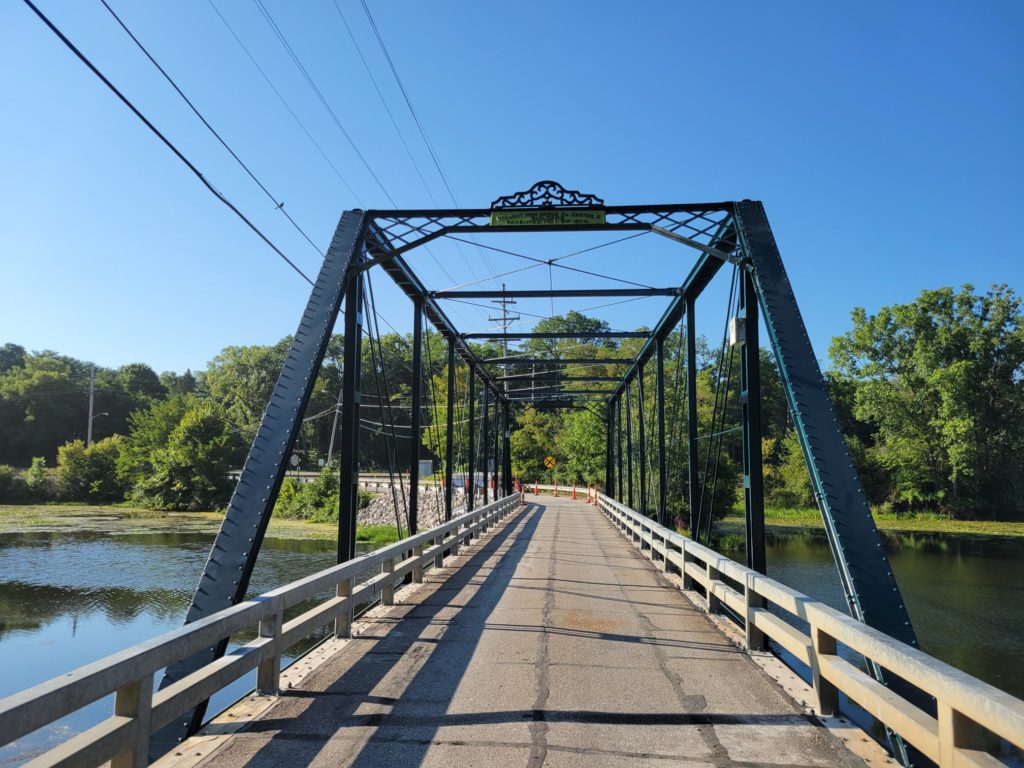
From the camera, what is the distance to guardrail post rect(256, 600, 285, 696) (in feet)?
16.7

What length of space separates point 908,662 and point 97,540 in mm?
35201

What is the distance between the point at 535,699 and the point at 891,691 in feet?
7.24

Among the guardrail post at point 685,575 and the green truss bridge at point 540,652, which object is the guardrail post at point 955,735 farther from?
the guardrail post at point 685,575

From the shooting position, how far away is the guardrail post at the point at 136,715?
10.9 ft

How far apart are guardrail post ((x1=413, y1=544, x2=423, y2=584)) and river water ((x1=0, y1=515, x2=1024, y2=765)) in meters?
2.67

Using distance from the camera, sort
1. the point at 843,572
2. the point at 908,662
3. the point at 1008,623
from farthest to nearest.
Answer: the point at 1008,623 < the point at 843,572 < the point at 908,662

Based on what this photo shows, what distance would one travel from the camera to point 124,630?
14.8 metres

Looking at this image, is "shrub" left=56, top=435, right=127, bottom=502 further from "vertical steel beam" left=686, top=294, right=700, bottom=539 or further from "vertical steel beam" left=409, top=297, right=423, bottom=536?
"vertical steel beam" left=686, top=294, right=700, bottom=539

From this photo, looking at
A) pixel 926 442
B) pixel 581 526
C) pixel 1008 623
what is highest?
pixel 926 442

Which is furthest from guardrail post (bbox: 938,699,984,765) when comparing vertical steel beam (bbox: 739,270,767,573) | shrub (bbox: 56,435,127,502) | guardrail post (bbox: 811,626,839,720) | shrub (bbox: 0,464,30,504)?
shrub (bbox: 0,464,30,504)

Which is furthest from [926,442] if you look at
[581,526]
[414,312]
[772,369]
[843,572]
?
[843,572]

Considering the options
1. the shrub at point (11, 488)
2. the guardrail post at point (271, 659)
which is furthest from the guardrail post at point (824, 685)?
the shrub at point (11, 488)

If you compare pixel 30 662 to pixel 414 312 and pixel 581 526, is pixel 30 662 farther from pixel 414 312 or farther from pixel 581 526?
pixel 581 526

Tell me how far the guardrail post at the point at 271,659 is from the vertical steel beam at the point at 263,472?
0.36 meters
